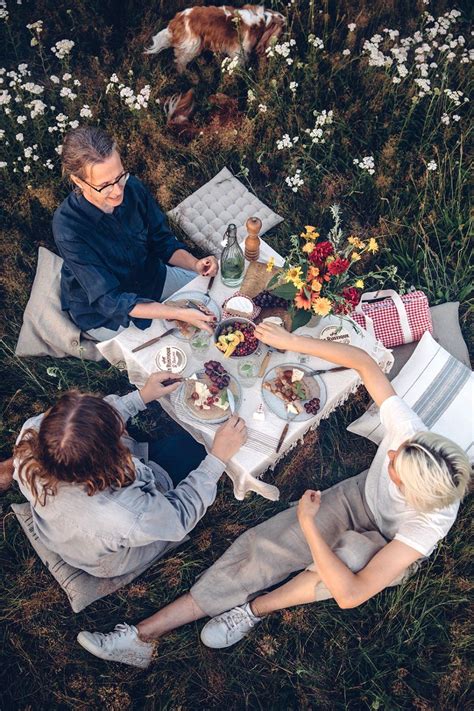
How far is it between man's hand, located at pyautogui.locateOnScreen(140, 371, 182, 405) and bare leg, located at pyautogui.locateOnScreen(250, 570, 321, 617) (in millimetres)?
1302

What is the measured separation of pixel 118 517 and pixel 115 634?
4.04 ft

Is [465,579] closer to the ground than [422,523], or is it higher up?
closer to the ground

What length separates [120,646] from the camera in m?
3.07

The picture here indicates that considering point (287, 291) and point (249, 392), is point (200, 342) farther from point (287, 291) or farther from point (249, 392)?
point (287, 291)

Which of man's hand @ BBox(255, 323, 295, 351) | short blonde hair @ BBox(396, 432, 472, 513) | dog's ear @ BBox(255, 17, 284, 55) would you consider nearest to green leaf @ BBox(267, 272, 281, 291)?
man's hand @ BBox(255, 323, 295, 351)

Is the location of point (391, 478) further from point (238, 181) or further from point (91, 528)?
point (238, 181)

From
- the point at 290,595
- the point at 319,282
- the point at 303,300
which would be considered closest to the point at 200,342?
the point at 303,300

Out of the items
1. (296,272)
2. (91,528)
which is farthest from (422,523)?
(91,528)

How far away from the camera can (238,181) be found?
184 inches

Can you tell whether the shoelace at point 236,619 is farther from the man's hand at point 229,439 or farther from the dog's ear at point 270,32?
the dog's ear at point 270,32

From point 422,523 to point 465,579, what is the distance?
3.87 feet

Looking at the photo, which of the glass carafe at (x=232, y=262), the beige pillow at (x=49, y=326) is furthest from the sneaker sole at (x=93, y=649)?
the glass carafe at (x=232, y=262)

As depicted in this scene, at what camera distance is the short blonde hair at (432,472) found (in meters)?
2.32

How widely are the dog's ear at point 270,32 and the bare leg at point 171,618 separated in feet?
15.7
